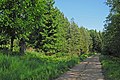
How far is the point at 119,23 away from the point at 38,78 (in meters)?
30.0

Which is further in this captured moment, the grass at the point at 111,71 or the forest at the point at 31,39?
the grass at the point at 111,71

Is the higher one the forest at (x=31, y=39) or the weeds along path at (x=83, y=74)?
the forest at (x=31, y=39)

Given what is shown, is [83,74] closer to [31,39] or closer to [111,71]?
[111,71]

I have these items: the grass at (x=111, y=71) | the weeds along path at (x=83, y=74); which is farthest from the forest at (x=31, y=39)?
the grass at (x=111, y=71)

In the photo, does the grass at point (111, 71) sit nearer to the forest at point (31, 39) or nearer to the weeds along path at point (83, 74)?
the weeds along path at point (83, 74)

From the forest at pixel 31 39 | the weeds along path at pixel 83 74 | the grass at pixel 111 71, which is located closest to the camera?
the forest at pixel 31 39

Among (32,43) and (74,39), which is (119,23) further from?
(74,39)

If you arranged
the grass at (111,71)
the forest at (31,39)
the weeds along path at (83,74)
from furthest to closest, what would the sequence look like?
1. the grass at (111,71)
2. the weeds along path at (83,74)
3. the forest at (31,39)

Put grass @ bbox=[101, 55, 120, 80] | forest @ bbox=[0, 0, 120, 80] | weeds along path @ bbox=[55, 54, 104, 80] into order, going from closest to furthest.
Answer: forest @ bbox=[0, 0, 120, 80], weeds along path @ bbox=[55, 54, 104, 80], grass @ bbox=[101, 55, 120, 80]

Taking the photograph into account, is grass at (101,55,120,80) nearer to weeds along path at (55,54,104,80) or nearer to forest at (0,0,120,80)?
weeds along path at (55,54,104,80)

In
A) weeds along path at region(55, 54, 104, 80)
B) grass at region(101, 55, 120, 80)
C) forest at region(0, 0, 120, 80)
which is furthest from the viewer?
grass at region(101, 55, 120, 80)

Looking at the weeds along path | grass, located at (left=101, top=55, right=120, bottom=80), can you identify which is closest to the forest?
the weeds along path

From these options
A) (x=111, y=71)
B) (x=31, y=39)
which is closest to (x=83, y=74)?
(x=111, y=71)

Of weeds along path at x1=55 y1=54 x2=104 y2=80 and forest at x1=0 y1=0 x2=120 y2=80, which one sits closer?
forest at x1=0 y1=0 x2=120 y2=80
